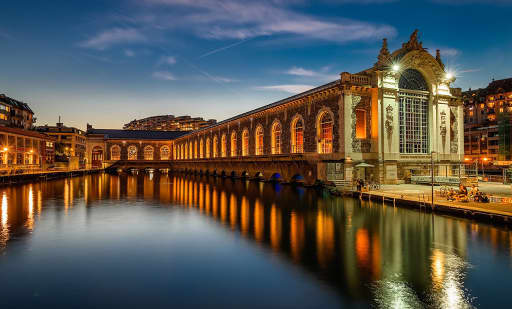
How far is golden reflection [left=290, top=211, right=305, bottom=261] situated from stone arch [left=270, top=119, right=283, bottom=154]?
28466 millimetres

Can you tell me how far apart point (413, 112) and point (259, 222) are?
3099cm

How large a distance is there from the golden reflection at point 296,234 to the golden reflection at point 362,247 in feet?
7.80

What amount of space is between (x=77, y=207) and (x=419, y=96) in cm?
4067

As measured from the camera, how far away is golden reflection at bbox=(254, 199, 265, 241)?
17.8m

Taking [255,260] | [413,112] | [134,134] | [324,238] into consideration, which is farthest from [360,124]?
[134,134]

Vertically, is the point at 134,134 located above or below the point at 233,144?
above

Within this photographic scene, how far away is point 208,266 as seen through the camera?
42.2 feet

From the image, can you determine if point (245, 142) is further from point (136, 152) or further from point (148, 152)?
point (136, 152)

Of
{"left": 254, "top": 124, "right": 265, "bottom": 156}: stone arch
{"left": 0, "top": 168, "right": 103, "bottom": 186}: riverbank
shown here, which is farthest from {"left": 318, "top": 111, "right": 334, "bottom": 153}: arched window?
{"left": 0, "top": 168, "right": 103, "bottom": 186}: riverbank

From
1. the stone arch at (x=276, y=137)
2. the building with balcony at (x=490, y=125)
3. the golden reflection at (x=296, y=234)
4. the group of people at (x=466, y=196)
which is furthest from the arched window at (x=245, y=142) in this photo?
the building with balcony at (x=490, y=125)

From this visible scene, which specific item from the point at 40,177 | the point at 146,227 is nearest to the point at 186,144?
the point at 40,177

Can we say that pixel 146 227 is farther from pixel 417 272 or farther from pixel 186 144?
pixel 186 144

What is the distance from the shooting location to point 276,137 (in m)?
53.8

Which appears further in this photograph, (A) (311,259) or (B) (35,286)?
(A) (311,259)
